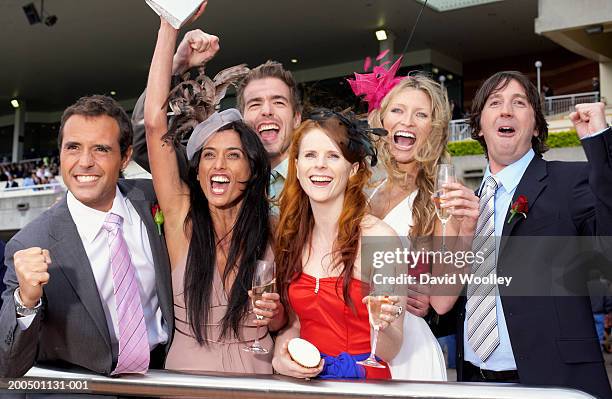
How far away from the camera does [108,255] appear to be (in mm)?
2799

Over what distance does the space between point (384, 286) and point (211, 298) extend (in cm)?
80

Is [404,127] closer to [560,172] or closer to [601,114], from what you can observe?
[560,172]

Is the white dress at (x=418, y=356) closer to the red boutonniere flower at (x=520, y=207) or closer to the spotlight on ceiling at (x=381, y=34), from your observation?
the red boutonniere flower at (x=520, y=207)

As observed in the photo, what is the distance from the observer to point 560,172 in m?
2.86

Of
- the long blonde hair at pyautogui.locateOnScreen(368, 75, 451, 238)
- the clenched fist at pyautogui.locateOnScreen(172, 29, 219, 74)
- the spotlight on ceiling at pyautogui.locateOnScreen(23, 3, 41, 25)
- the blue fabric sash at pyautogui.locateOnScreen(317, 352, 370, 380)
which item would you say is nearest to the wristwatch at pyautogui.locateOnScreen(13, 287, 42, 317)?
the blue fabric sash at pyautogui.locateOnScreen(317, 352, 370, 380)

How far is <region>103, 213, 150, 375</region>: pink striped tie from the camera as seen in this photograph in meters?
2.48

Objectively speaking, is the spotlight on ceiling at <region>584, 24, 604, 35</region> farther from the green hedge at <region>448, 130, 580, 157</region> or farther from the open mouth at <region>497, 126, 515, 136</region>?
the open mouth at <region>497, 126, 515, 136</region>

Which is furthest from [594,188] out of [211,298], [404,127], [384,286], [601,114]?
[211,298]

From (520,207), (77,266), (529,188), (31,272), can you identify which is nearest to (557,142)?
(529,188)

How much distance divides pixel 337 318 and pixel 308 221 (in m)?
0.46

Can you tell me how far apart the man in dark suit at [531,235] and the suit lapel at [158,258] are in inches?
50.8

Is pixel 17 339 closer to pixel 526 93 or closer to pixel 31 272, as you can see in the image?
pixel 31 272

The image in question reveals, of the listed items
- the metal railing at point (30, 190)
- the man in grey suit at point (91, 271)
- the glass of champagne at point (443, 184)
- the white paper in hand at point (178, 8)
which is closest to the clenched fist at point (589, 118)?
the glass of champagne at point (443, 184)

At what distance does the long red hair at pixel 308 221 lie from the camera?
9.13 feet
